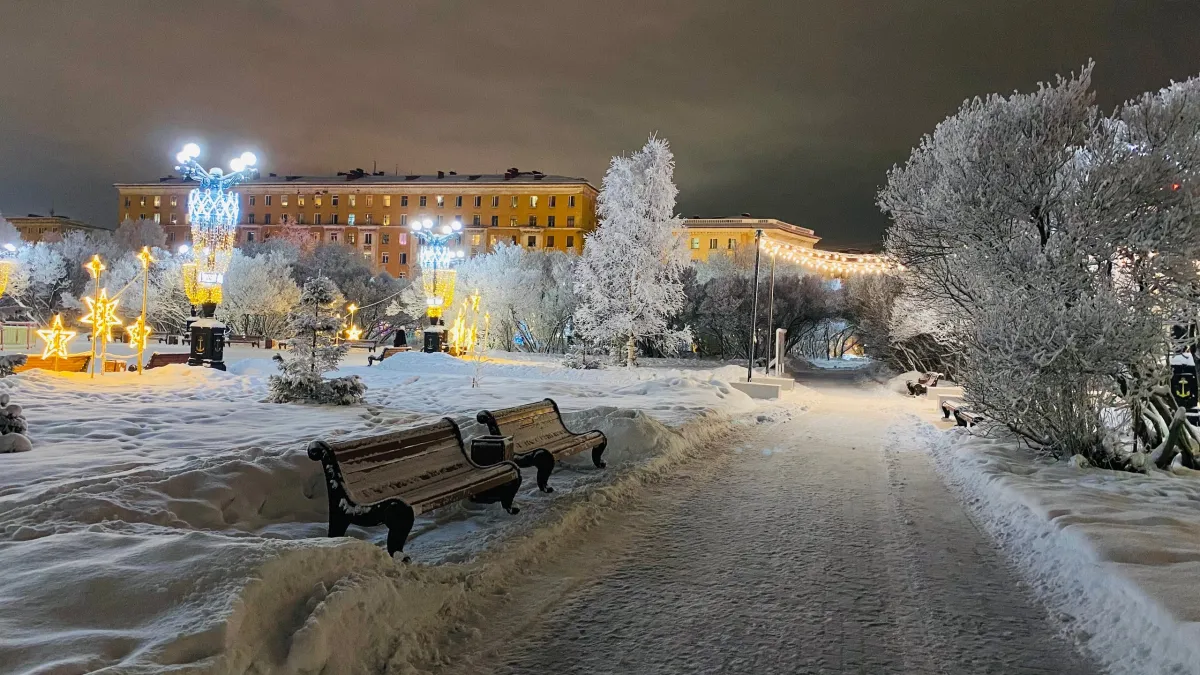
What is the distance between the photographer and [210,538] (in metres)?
4.50

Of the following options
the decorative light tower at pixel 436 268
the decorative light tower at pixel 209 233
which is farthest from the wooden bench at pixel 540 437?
the decorative light tower at pixel 436 268

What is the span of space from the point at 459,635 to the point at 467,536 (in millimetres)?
1824

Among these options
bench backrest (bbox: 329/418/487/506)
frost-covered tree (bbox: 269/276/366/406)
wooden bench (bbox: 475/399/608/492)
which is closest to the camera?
bench backrest (bbox: 329/418/487/506)

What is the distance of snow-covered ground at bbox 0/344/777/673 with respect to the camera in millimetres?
3482

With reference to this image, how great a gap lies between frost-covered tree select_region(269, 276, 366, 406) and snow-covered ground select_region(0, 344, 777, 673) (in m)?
0.66

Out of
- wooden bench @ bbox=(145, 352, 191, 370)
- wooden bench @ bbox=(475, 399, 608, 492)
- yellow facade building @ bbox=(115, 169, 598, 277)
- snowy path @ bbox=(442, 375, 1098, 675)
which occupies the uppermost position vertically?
yellow facade building @ bbox=(115, 169, 598, 277)

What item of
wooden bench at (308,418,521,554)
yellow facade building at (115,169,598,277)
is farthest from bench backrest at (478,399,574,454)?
yellow facade building at (115,169,598,277)

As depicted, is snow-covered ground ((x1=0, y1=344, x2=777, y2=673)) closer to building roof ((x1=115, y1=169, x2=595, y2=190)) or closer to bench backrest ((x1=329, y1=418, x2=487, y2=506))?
bench backrest ((x1=329, y1=418, x2=487, y2=506))

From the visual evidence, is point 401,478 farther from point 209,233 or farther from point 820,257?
point 820,257

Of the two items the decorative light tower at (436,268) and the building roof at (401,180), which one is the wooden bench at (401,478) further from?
the building roof at (401,180)

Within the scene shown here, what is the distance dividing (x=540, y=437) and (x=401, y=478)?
3.16 metres

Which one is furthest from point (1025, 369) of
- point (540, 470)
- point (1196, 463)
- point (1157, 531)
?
point (540, 470)

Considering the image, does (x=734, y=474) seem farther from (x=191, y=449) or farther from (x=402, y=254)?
(x=402, y=254)

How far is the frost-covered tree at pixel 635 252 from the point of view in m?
34.2
